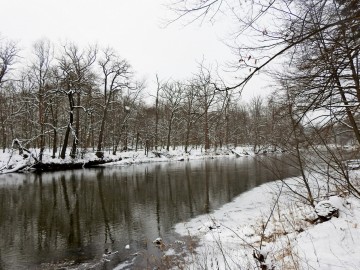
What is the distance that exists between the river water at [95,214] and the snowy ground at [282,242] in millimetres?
1222

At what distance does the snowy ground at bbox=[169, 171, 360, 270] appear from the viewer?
4125 millimetres

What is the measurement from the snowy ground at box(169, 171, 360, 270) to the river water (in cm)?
122

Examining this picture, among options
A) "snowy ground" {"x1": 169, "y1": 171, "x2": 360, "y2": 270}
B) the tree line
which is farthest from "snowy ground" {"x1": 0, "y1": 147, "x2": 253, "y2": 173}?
"snowy ground" {"x1": 169, "y1": 171, "x2": 360, "y2": 270}

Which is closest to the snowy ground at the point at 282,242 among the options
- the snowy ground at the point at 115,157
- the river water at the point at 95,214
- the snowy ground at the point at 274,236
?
the snowy ground at the point at 274,236

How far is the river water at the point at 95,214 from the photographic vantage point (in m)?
7.55

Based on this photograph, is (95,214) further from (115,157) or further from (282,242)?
(115,157)

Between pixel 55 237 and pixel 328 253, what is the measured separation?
7890mm

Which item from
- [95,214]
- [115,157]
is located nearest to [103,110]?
[115,157]

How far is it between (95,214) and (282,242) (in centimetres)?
792

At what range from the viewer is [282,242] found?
6023 mm

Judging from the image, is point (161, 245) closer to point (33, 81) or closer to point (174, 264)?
point (174, 264)

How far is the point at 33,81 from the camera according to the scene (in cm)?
3291

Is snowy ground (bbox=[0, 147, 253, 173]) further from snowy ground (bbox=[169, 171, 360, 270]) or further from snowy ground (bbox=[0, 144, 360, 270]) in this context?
snowy ground (bbox=[169, 171, 360, 270])

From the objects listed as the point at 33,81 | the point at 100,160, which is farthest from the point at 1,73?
the point at 100,160
